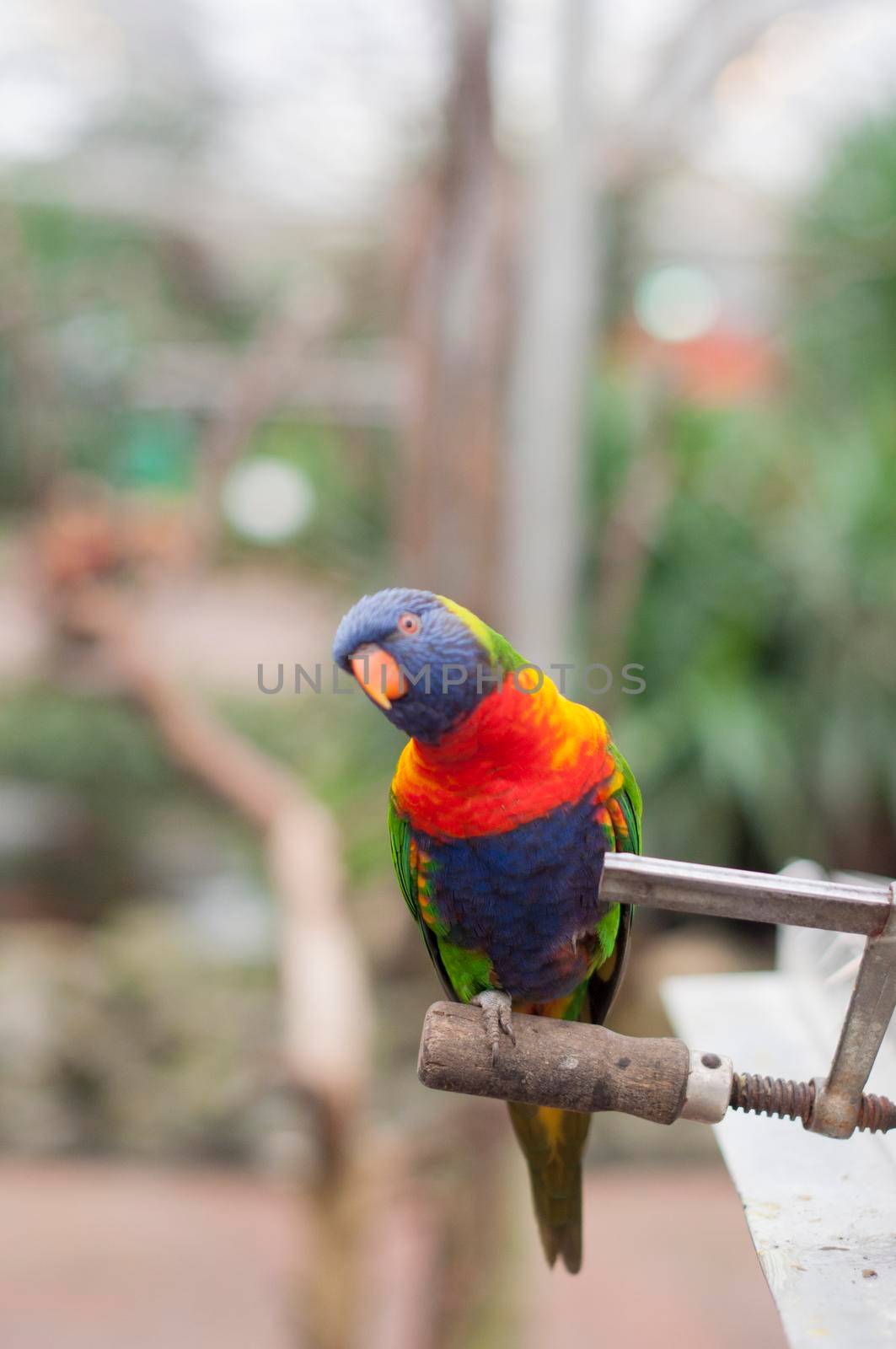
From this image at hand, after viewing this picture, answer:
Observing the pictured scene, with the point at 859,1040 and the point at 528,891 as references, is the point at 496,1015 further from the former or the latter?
the point at 859,1040

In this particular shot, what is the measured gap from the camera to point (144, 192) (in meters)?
3.51

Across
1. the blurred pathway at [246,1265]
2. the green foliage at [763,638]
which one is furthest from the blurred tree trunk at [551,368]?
the blurred pathway at [246,1265]

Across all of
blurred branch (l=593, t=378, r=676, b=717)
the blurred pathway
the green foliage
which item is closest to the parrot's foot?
the blurred pathway

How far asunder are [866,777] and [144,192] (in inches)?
114

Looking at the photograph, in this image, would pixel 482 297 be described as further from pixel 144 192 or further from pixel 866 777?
pixel 144 192

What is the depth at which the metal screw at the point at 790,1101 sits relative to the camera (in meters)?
0.53

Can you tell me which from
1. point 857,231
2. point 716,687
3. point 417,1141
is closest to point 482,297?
point 716,687

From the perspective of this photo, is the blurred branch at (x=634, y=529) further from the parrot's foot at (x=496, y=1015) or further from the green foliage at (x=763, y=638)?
the parrot's foot at (x=496, y=1015)

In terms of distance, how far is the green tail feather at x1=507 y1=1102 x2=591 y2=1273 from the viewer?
703 millimetres

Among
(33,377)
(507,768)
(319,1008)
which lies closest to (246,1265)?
(319,1008)

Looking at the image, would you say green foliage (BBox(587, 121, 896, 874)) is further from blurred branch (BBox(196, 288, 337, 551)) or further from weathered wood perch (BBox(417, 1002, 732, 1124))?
weathered wood perch (BBox(417, 1002, 732, 1124))

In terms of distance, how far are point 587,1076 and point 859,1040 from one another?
0.14 metres

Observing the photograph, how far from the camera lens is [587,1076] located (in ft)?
1.77

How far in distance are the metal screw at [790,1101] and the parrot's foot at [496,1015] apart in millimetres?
119
